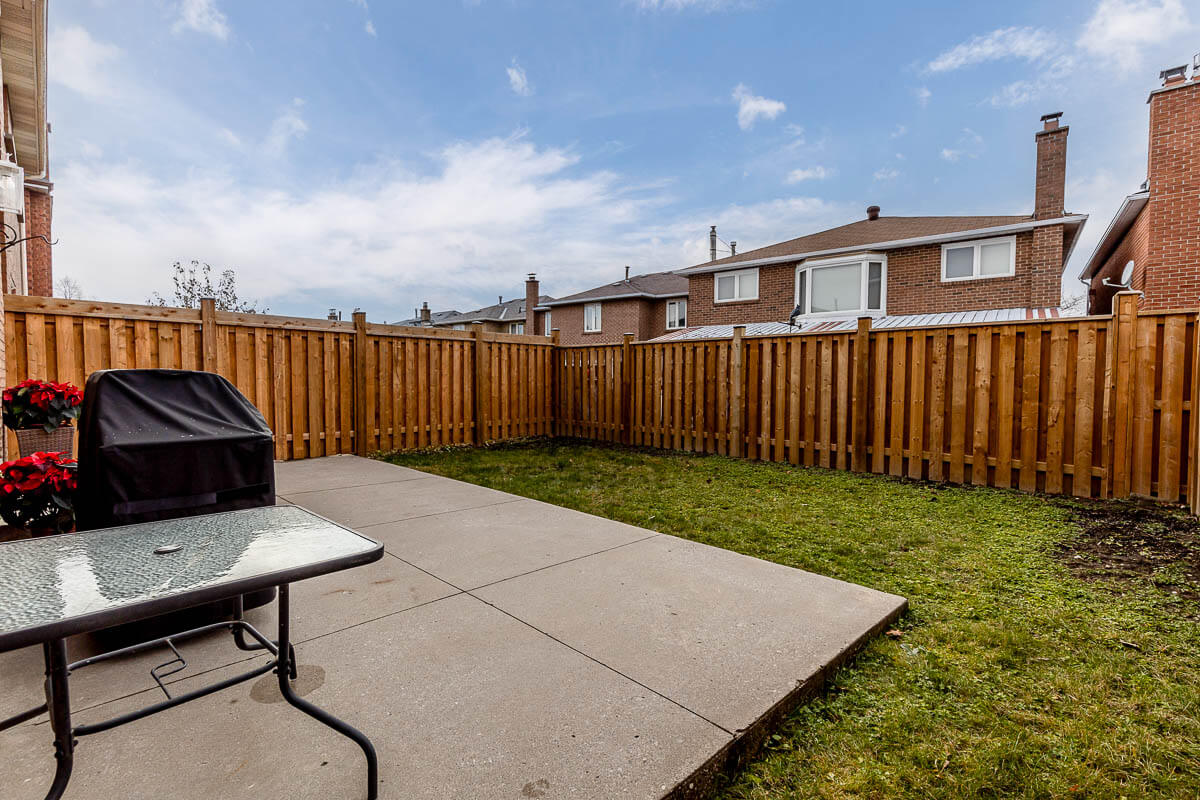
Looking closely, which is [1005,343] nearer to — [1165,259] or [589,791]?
[589,791]

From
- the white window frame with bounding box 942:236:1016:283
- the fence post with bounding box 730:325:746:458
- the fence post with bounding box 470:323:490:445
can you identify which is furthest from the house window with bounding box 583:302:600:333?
the fence post with bounding box 730:325:746:458

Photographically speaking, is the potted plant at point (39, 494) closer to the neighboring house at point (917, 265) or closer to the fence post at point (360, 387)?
the fence post at point (360, 387)

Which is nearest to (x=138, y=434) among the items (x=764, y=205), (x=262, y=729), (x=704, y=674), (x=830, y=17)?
(x=262, y=729)

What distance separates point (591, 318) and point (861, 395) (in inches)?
818

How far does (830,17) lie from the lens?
10.2 m

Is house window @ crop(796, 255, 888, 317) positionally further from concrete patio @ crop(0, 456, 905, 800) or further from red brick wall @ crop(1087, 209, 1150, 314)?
concrete patio @ crop(0, 456, 905, 800)

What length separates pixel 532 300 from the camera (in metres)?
30.4

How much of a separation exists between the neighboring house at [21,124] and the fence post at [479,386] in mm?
5199

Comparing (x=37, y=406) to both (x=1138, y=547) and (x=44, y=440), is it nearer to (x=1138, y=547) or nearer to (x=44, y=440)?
(x=44, y=440)

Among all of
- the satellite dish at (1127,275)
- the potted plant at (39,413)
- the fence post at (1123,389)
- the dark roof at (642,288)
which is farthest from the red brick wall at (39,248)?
the satellite dish at (1127,275)

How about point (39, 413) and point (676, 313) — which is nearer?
point (39, 413)

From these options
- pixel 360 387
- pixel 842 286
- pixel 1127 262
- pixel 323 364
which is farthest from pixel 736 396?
pixel 1127 262

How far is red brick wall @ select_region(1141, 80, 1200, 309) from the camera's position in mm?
9906

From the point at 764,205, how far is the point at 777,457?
15.3 meters
